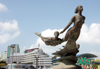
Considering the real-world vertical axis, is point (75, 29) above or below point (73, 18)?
below

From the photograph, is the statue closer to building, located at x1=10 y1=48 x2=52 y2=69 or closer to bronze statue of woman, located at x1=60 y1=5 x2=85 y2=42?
bronze statue of woman, located at x1=60 y1=5 x2=85 y2=42

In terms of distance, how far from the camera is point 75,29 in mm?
5344

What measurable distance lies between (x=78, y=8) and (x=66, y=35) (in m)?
1.28

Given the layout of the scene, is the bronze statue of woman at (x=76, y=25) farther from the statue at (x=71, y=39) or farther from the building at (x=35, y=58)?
the building at (x=35, y=58)

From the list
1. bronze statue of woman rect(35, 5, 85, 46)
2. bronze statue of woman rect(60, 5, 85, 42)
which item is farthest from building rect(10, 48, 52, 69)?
bronze statue of woman rect(60, 5, 85, 42)

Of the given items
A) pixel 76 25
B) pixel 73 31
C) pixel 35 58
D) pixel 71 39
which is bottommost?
pixel 35 58

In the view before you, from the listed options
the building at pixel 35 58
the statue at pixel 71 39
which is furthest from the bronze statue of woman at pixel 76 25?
the building at pixel 35 58

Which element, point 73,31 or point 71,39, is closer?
point 73,31

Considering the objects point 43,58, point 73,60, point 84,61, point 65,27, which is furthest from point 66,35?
point 43,58

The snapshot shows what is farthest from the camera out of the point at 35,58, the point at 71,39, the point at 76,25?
the point at 35,58

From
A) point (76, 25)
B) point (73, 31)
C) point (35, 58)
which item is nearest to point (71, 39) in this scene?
point (73, 31)

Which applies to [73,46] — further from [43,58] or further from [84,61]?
[43,58]

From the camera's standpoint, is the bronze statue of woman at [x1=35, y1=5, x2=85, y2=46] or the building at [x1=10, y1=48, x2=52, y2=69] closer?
the bronze statue of woman at [x1=35, y1=5, x2=85, y2=46]

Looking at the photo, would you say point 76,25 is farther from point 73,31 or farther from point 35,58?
→ point 35,58
